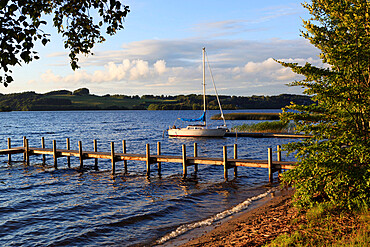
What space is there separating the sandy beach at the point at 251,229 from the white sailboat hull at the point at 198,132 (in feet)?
112

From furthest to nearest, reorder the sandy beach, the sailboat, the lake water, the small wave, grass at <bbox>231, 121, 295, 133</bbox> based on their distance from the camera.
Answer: grass at <bbox>231, 121, 295, 133</bbox>
the sailboat
the lake water
the small wave
the sandy beach

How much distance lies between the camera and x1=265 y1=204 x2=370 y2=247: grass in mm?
7426

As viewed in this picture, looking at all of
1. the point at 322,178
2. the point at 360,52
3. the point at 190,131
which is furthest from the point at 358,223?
the point at 190,131

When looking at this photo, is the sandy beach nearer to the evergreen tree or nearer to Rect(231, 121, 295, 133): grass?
the evergreen tree

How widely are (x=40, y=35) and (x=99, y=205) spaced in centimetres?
1264

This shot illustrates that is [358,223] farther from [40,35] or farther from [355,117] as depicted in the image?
[40,35]

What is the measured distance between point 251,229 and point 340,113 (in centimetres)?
451

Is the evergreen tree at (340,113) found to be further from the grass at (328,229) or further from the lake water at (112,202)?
the lake water at (112,202)

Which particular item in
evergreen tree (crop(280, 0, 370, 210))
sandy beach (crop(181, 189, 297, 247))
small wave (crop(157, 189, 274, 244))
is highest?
evergreen tree (crop(280, 0, 370, 210))

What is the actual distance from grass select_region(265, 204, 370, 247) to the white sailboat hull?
37.7 m

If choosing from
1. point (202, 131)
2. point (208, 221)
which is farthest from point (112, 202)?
point (202, 131)

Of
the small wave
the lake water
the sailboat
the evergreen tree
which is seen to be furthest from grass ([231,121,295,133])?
the evergreen tree

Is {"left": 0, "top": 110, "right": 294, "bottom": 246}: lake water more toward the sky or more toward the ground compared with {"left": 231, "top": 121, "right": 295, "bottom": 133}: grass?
more toward the ground

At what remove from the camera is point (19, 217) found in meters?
14.9
